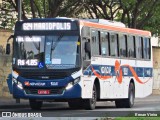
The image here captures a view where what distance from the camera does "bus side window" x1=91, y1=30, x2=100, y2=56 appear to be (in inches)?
947

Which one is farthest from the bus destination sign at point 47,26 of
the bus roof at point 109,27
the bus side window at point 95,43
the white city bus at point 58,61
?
the bus side window at point 95,43

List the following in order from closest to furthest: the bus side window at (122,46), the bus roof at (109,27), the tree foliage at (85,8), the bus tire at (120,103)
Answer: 1. the bus roof at (109,27)
2. the bus side window at (122,46)
3. the bus tire at (120,103)
4. the tree foliage at (85,8)

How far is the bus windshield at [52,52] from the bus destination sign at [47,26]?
0.35 metres

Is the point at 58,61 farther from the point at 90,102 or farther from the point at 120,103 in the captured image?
the point at 120,103

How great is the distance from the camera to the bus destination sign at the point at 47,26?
23.3 m

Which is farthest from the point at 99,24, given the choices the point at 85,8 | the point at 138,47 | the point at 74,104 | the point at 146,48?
the point at 85,8

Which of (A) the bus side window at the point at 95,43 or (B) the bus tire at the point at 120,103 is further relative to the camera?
(B) the bus tire at the point at 120,103

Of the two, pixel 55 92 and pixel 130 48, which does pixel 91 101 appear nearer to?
pixel 55 92

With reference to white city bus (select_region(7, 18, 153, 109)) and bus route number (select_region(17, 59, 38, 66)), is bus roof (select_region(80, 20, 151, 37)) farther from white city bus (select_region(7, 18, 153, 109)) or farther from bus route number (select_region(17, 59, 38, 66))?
bus route number (select_region(17, 59, 38, 66))

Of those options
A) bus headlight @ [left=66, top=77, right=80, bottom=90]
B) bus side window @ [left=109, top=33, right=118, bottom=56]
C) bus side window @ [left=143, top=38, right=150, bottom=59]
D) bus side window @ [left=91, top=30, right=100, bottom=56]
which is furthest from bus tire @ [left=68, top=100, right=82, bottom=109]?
bus side window @ [left=143, top=38, right=150, bottom=59]

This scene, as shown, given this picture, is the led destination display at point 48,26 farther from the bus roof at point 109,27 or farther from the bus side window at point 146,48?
the bus side window at point 146,48

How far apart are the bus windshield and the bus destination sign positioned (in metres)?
0.35

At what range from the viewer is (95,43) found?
24.3m

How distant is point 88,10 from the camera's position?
135 ft
